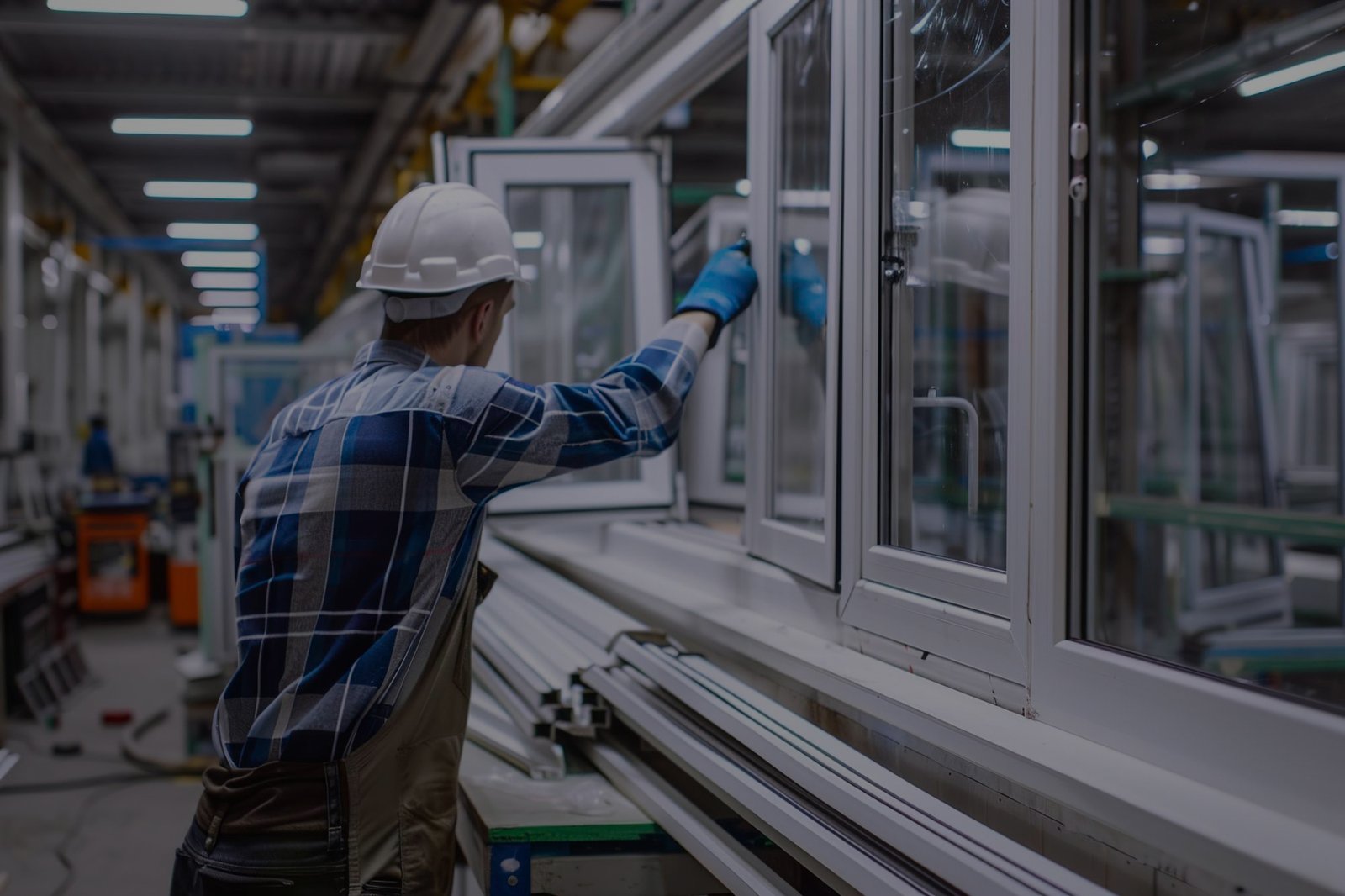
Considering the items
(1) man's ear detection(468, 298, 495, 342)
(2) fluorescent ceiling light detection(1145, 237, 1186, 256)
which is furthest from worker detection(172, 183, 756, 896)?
(2) fluorescent ceiling light detection(1145, 237, 1186, 256)

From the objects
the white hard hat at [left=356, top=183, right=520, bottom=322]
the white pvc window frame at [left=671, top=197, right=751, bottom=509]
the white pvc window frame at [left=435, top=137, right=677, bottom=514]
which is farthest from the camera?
the white pvc window frame at [left=671, top=197, right=751, bottom=509]

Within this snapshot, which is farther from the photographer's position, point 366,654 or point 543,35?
point 543,35

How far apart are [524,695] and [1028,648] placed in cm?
114

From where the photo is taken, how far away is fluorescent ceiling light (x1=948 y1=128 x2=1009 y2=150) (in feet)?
4.78

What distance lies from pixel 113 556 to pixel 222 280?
8659mm

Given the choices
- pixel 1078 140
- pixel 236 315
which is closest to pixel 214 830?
pixel 1078 140

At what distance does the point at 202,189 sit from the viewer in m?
10.6

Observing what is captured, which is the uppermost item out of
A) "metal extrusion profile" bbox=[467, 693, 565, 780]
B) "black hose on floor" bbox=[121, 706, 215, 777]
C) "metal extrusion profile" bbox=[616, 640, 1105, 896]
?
"metal extrusion profile" bbox=[616, 640, 1105, 896]

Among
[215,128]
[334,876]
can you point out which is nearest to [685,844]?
[334,876]

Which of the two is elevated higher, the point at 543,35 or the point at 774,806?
the point at 543,35

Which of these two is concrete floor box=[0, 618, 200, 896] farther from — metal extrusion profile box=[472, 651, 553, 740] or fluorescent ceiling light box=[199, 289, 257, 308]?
fluorescent ceiling light box=[199, 289, 257, 308]

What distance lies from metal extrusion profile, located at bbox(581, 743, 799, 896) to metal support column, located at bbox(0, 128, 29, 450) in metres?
7.15

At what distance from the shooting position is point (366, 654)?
150 cm

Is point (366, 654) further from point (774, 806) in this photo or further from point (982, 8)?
point (982, 8)
